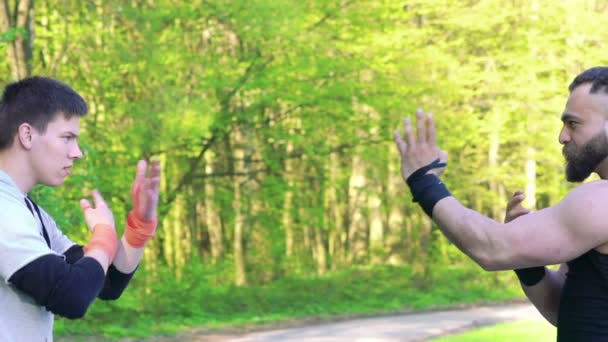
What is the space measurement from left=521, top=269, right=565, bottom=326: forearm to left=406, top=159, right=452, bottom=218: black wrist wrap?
25.1 inches

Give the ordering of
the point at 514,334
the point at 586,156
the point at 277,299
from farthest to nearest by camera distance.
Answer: the point at 277,299 → the point at 514,334 → the point at 586,156

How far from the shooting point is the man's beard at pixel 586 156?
311cm

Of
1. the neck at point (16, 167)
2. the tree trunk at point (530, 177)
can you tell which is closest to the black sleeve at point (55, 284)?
the neck at point (16, 167)

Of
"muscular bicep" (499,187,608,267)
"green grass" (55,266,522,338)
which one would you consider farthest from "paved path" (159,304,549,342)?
"muscular bicep" (499,187,608,267)

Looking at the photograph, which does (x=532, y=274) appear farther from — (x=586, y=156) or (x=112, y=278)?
(x=112, y=278)

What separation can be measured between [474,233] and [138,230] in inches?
45.6

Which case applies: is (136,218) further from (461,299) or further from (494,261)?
(461,299)

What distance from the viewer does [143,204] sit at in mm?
3344

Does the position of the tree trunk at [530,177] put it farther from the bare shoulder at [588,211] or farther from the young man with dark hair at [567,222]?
the bare shoulder at [588,211]

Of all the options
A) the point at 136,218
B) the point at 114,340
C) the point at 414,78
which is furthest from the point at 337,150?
the point at 136,218

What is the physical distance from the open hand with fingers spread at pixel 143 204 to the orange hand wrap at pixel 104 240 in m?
0.20

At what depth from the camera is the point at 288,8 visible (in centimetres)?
1700

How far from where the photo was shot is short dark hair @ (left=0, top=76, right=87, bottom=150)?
3074 millimetres

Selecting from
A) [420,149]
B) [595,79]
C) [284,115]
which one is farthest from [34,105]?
[284,115]
